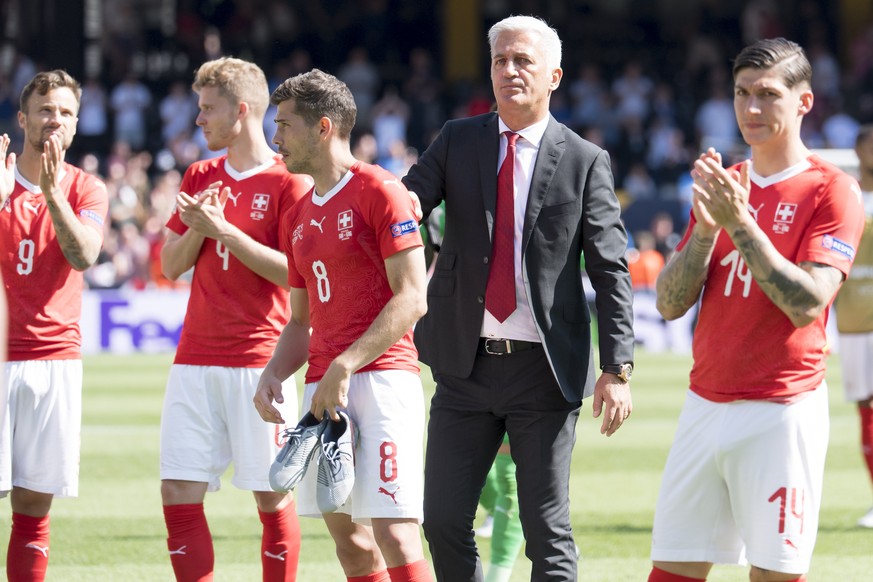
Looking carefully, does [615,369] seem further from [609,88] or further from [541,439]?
[609,88]

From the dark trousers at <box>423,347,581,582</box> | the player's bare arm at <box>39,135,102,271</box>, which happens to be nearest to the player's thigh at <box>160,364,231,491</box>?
the player's bare arm at <box>39,135,102,271</box>

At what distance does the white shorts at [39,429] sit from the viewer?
593cm

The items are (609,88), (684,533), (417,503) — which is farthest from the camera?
(609,88)

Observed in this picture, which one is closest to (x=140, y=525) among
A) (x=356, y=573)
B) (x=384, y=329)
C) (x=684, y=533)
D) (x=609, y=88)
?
(x=356, y=573)

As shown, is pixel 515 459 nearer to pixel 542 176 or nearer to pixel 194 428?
pixel 542 176

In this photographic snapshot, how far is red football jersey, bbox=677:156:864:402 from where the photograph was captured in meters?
4.62

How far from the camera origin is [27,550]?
5902 mm

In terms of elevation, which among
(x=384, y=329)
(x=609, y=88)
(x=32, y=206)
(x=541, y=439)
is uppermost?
(x=609, y=88)

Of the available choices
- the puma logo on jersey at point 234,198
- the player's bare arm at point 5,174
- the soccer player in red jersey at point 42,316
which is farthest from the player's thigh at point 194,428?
the player's bare arm at point 5,174

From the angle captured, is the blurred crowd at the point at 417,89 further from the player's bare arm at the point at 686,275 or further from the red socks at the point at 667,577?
the red socks at the point at 667,577

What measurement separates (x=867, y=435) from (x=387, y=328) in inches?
180

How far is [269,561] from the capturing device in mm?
6016

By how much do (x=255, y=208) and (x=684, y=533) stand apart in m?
2.51

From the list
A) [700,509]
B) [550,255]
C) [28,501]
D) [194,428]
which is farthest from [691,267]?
[28,501]
